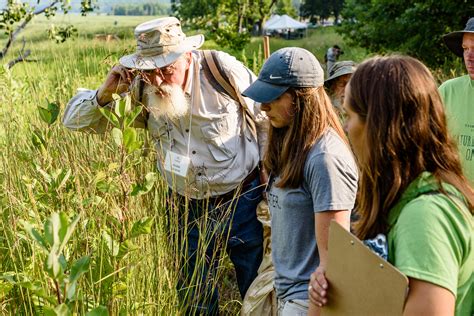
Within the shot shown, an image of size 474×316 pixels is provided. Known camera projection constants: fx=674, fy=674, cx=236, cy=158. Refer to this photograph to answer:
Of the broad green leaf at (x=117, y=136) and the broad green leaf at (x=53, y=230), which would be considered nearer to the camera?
the broad green leaf at (x=53, y=230)

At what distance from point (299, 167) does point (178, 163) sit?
950 mm

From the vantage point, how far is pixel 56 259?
4.60 feet

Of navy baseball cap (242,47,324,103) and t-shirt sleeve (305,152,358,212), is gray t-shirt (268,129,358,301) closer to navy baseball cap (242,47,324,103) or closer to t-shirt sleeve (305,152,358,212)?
t-shirt sleeve (305,152,358,212)

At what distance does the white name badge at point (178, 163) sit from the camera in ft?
9.65

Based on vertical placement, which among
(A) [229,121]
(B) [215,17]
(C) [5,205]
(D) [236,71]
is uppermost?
(D) [236,71]

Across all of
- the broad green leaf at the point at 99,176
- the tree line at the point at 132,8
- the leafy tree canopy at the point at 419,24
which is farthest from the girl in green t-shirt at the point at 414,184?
the leafy tree canopy at the point at 419,24

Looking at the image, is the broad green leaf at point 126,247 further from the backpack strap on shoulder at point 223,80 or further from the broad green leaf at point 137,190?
the backpack strap on shoulder at point 223,80

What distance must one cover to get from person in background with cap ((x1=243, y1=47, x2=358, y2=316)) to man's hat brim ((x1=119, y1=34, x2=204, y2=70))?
71cm

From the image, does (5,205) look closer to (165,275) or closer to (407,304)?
(165,275)

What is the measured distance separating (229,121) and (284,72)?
2.63ft

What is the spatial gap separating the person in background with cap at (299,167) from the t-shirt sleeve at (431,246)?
762mm

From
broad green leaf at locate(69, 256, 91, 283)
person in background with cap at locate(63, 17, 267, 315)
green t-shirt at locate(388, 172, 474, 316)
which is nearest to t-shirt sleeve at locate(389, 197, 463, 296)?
green t-shirt at locate(388, 172, 474, 316)

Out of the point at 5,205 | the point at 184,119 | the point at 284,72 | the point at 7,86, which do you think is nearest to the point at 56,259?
the point at 284,72

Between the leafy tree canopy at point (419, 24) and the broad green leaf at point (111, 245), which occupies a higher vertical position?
the broad green leaf at point (111, 245)
